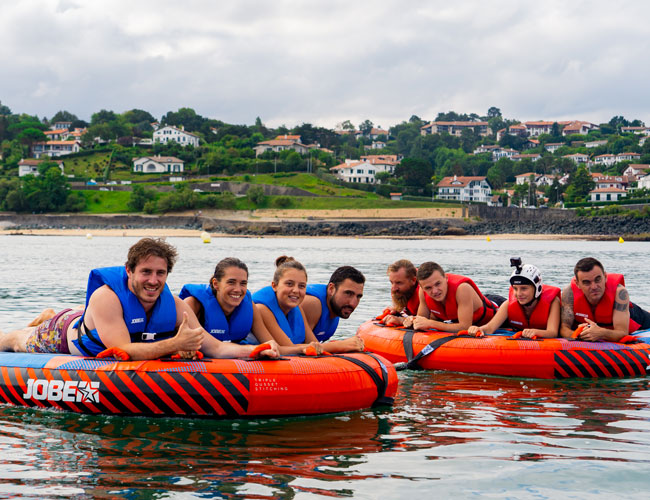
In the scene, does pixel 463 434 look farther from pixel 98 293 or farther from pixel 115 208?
pixel 115 208

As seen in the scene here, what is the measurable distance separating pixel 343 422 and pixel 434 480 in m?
2.04

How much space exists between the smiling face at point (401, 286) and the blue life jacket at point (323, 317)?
160 cm

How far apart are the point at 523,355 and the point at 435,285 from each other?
1559 millimetres

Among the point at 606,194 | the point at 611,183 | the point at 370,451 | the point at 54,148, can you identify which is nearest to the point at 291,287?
the point at 370,451

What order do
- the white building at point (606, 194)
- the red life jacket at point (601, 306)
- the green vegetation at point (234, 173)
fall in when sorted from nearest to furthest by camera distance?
the red life jacket at point (601, 306), the green vegetation at point (234, 173), the white building at point (606, 194)

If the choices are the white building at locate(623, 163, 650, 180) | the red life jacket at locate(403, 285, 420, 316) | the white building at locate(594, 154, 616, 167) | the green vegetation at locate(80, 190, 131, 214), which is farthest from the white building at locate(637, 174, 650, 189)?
the red life jacket at locate(403, 285, 420, 316)

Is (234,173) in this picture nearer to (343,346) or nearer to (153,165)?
(153,165)

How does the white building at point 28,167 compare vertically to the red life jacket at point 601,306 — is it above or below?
above

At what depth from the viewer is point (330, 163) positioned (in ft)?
484

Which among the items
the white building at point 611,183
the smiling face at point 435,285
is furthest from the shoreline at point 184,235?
the smiling face at point 435,285

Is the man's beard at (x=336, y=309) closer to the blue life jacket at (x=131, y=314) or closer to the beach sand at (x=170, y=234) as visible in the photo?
the blue life jacket at (x=131, y=314)

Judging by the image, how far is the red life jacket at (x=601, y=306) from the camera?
35.1 feet

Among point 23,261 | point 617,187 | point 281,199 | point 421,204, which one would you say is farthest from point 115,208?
point 617,187

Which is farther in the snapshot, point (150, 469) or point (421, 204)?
point (421, 204)
